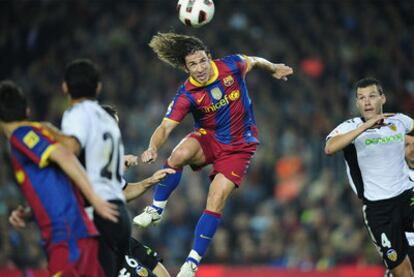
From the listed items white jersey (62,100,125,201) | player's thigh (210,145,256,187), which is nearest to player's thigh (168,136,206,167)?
player's thigh (210,145,256,187)

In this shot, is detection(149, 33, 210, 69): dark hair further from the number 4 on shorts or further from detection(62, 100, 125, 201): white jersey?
the number 4 on shorts

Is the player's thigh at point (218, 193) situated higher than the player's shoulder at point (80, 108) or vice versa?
the player's shoulder at point (80, 108)

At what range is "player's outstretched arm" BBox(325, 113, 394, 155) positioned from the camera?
254 inches

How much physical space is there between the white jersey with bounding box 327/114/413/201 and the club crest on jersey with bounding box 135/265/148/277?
2.11 meters

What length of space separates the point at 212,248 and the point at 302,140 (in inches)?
105

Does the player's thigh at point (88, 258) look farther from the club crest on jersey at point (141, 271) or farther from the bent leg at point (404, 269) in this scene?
the bent leg at point (404, 269)

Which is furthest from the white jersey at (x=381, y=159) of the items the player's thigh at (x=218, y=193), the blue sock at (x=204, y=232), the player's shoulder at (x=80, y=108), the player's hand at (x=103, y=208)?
the player's hand at (x=103, y=208)

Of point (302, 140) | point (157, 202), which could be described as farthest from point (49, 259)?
point (302, 140)

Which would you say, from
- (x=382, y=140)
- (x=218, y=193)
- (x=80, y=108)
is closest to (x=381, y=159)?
(x=382, y=140)

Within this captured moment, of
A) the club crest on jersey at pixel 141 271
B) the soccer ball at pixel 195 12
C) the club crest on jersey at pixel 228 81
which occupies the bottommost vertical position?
the club crest on jersey at pixel 141 271

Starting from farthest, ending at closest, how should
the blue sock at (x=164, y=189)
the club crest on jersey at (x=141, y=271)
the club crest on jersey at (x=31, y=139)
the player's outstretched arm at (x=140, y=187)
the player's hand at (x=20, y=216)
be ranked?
the blue sock at (x=164, y=189) < the club crest on jersey at (x=141, y=271) < the player's outstretched arm at (x=140, y=187) < the player's hand at (x=20, y=216) < the club crest on jersey at (x=31, y=139)

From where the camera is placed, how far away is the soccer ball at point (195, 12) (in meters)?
7.58

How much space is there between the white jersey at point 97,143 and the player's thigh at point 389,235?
2641 millimetres

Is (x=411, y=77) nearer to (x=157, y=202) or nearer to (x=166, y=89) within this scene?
(x=166, y=89)
